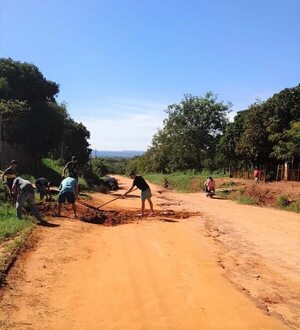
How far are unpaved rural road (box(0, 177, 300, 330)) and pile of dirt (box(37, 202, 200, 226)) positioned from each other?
1.46 m

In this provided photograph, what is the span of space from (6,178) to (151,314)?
37.3 ft

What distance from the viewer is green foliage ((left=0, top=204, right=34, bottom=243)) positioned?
12031 mm

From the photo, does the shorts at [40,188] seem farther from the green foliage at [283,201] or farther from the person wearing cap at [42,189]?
the green foliage at [283,201]

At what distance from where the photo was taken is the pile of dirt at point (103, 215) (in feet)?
54.2

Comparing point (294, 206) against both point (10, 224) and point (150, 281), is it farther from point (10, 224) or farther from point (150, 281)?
point (150, 281)

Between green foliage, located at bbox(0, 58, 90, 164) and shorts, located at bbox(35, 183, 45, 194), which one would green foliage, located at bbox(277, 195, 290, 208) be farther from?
green foliage, located at bbox(0, 58, 90, 164)

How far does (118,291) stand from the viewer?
8.27 m

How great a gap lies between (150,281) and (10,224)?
5516 mm

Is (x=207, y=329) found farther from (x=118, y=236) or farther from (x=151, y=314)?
(x=118, y=236)

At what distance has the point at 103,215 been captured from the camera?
17.8 metres

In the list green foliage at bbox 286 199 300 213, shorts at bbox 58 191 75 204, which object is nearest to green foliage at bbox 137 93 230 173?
green foliage at bbox 286 199 300 213

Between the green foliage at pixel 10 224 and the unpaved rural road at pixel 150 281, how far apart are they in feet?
1.64

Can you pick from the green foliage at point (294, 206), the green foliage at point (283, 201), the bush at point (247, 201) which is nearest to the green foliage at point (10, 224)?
the green foliage at point (294, 206)

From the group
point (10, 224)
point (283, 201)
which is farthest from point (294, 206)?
point (10, 224)
